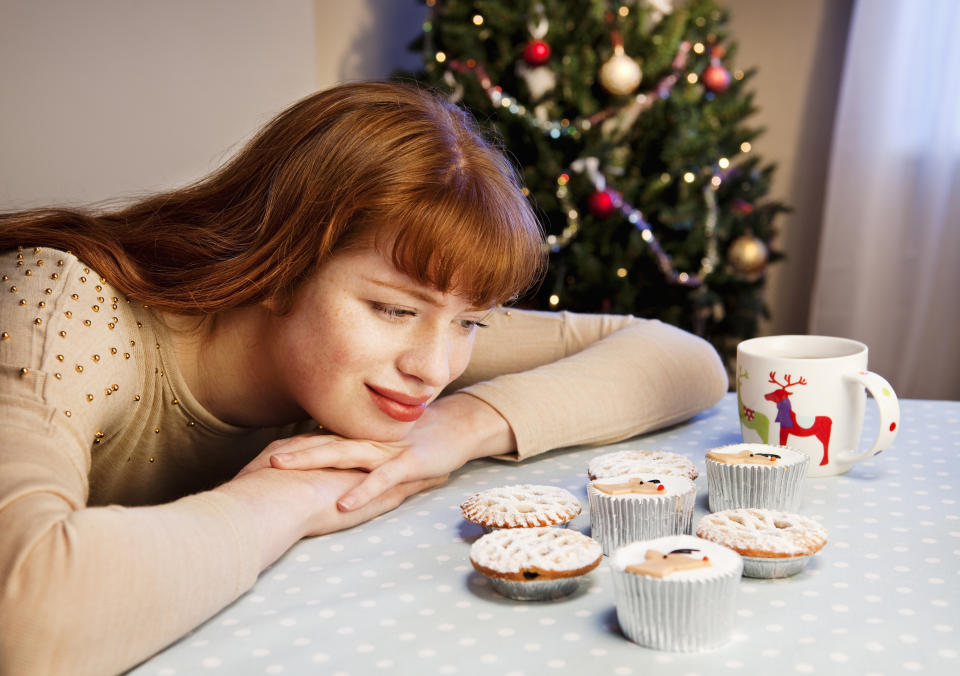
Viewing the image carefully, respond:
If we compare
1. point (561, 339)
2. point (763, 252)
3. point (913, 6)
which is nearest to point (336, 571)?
point (561, 339)

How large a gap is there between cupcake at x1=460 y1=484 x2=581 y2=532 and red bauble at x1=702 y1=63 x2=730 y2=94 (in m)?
2.37

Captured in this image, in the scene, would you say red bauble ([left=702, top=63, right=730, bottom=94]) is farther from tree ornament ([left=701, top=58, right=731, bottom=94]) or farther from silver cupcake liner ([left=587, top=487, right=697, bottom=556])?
silver cupcake liner ([left=587, top=487, right=697, bottom=556])

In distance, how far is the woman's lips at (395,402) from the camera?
3.18ft

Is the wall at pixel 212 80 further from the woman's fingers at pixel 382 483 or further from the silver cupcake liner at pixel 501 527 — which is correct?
the silver cupcake liner at pixel 501 527

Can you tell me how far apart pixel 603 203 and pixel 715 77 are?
0.59m

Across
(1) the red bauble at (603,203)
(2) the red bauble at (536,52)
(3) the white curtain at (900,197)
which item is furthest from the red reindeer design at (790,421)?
(3) the white curtain at (900,197)

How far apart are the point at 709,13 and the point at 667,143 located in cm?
52

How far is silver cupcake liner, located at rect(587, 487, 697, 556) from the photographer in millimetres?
776

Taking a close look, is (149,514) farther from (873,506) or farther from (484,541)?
(873,506)

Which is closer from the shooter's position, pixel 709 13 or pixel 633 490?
pixel 633 490

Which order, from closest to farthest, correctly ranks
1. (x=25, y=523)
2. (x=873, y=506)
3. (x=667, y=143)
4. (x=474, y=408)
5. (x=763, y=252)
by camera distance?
1. (x=25, y=523)
2. (x=873, y=506)
3. (x=474, y=408)
4. (x=667, y=143)
5. (x=763, y=252)

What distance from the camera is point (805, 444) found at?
100cm

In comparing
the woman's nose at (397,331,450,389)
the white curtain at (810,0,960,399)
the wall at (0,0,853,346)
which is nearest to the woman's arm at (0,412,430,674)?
the woman's nose at (397,331,450,389)

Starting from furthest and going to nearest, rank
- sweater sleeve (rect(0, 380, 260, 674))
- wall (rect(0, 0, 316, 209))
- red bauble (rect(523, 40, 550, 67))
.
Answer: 1. red bauble (rect(523, 40, 550, 67))
2. wall (rect(0, 0, 316, 209))
3. sweater sleeve (rect(0, 380, 260, 674))
